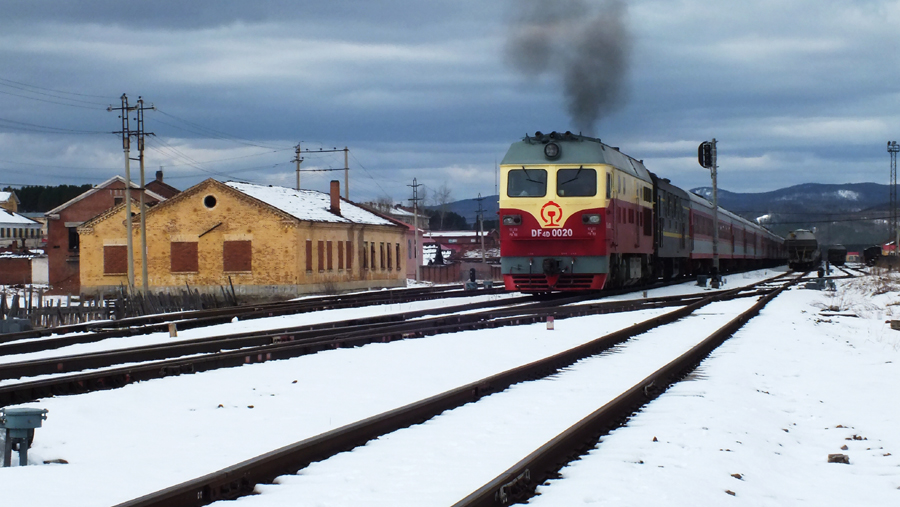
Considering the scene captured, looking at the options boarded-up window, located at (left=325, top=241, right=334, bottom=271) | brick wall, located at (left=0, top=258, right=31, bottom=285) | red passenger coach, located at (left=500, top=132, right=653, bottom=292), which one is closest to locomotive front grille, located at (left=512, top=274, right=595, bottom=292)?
red passenger coach, located at (left=500, top=132, right=653, bottom=292)

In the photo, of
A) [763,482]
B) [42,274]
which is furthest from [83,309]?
[42,274]

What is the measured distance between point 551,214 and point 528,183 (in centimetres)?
103

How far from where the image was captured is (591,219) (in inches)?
995

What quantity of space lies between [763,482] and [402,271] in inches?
2074

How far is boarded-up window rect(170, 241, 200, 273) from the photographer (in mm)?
46469

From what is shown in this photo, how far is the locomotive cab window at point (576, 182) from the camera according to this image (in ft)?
83.6

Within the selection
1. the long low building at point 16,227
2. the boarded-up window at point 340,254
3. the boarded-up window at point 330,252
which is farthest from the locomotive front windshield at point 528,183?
the long low building at point 16,227

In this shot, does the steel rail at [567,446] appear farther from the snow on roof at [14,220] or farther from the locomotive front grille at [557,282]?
the snow on roof at [14,220]

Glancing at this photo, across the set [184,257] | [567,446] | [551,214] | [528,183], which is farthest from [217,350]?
[184,257]

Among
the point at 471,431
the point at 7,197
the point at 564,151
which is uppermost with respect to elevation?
the point at 7,197

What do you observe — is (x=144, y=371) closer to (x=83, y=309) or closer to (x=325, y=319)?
(x=325, y=319)

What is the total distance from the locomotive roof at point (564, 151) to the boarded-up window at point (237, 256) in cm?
2136

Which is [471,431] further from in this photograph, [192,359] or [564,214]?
[564,214]

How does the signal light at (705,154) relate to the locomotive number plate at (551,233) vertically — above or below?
above
